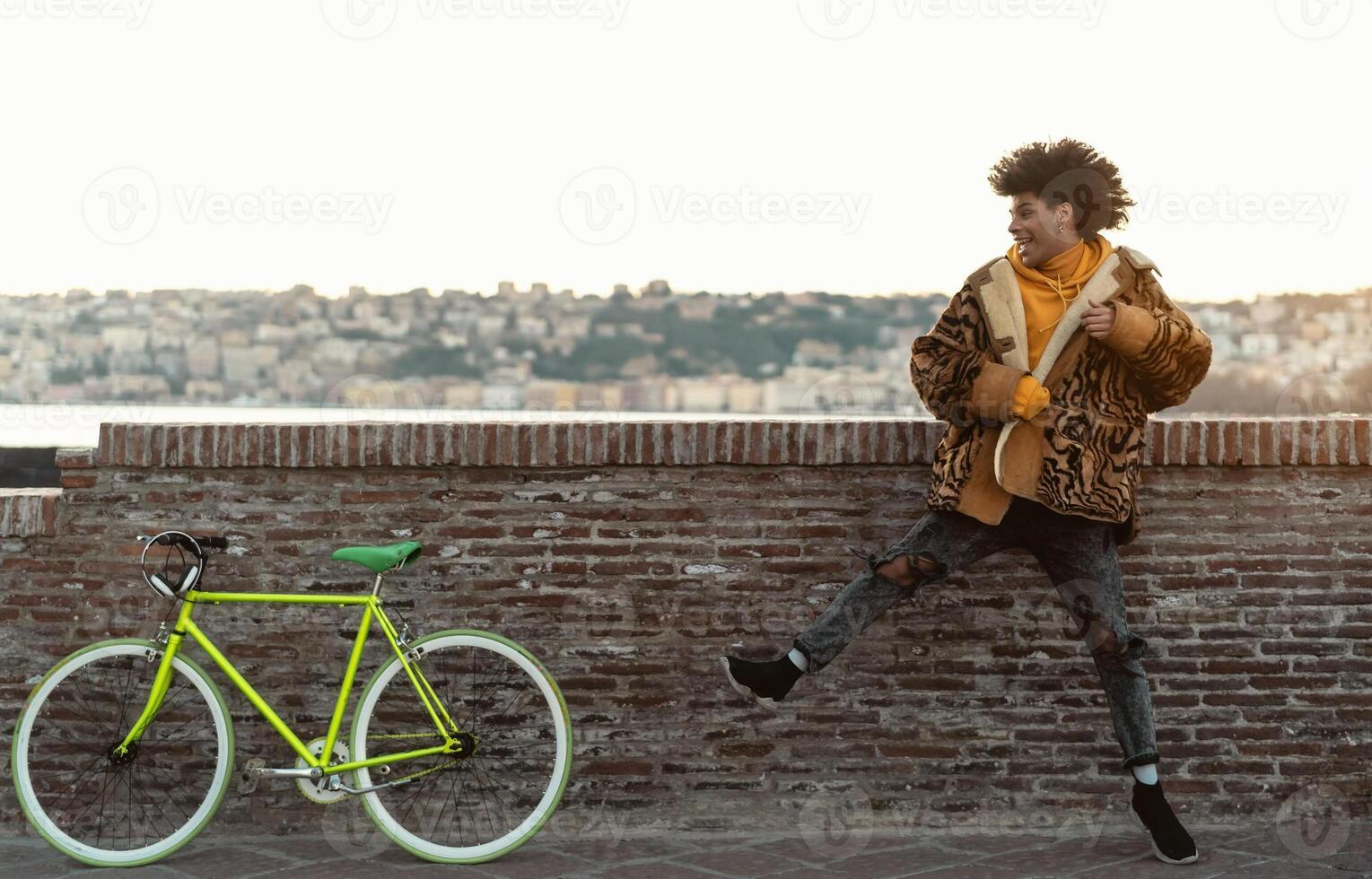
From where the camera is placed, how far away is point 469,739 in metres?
4.21

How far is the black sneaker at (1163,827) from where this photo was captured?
4059 millimetres

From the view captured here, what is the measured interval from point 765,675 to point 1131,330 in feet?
5.03

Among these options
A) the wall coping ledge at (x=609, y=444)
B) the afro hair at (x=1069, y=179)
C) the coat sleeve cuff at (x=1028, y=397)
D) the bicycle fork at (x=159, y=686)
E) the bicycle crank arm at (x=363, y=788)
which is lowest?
the bicycle crank arm at (x=363, y=788)

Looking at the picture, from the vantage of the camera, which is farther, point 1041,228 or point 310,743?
point 310,743

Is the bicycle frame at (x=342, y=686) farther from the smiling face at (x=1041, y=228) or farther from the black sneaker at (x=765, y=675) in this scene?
the smiling face at (x=1041, y=228)

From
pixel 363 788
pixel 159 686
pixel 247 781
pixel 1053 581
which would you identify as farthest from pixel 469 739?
pixel 1053 581

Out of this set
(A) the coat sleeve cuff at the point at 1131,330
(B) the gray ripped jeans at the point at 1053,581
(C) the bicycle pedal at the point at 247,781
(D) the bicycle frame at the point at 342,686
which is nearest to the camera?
(A) the coat sleeve cuff at the point at 1131,330

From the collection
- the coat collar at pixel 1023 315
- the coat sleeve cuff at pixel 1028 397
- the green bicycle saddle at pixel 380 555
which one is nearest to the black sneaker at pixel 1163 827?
the coat collar at pixel 1023 315

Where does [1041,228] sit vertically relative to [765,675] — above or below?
above

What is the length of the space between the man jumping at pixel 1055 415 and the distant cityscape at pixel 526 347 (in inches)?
430

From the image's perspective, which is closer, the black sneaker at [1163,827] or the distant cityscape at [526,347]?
the black sneaker at [1163,827]

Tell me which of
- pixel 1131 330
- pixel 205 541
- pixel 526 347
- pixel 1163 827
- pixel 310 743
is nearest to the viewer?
pixel 1131 330

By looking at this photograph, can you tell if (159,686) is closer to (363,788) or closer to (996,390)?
(363,788)

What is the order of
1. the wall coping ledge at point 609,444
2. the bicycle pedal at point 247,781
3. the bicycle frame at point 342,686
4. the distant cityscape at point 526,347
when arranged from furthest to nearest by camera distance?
the distant cityscape at point 526,347
the wall coping ledge at point 609,444
the bicycle pedal at point 247,781
the bicycle frame at point 342,686
